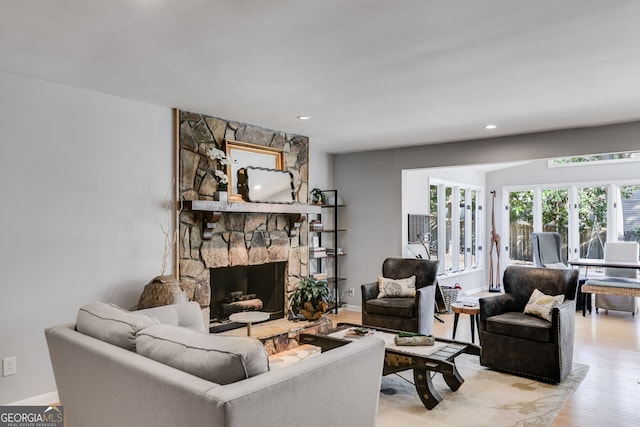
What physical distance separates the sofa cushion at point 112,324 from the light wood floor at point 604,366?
2.77 m

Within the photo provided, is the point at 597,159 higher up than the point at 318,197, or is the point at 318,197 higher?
the point at 597,159

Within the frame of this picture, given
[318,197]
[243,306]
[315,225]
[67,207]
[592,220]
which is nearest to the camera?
[67,207]

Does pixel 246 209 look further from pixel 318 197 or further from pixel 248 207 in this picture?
pixel 318 197

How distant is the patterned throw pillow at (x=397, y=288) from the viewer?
4.98 m

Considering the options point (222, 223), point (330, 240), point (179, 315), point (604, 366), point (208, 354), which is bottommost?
point (604, 366)

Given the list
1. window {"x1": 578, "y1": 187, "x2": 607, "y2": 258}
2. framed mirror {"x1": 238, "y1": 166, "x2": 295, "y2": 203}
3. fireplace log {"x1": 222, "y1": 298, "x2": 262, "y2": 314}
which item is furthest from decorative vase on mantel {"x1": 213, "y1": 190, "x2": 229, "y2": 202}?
window {"x1": 578, "y1": 187, "x2": 607, "y2": 258}

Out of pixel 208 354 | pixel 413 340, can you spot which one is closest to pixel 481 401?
pixel 413 340

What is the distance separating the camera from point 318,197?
6480 mm

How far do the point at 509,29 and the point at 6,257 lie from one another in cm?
368

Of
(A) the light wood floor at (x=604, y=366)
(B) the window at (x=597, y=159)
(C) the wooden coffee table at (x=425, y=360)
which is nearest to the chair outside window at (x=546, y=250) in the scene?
(A) the light wood floor at (x=604, y=366)

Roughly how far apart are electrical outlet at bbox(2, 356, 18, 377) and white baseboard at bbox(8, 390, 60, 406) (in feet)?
0.76

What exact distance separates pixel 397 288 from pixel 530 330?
156 cm

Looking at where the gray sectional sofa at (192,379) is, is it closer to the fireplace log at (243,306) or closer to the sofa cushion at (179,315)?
the sofa cushion at (179,315)

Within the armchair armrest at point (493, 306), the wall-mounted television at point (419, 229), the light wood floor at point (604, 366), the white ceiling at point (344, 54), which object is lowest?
the light wood floor at point (604, 366)
